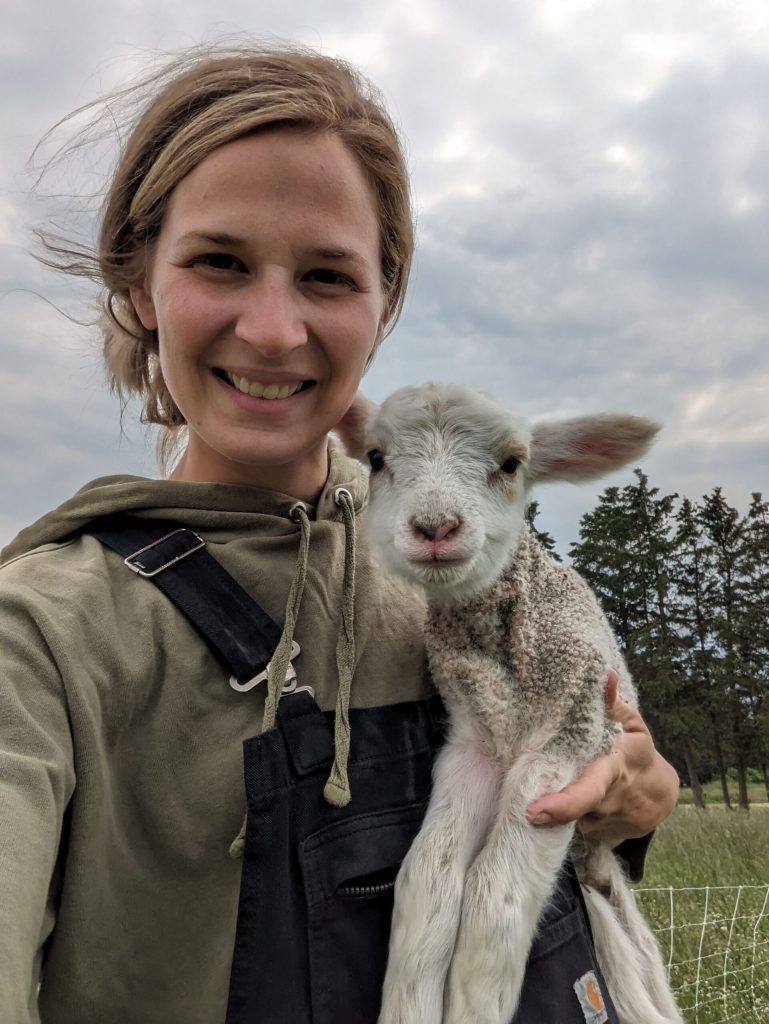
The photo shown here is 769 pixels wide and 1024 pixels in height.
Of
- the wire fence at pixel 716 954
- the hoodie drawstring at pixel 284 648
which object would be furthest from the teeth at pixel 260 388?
the wire fence at pixel 716 954

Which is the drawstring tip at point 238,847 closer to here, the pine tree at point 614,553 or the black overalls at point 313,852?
the black overalls at point 313,852

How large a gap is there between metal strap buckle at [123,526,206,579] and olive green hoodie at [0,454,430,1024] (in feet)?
0.12

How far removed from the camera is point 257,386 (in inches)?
82.6

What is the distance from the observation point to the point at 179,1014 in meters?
1.85

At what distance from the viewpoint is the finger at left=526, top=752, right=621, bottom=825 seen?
2.03 m

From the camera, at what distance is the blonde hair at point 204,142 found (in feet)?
6.88

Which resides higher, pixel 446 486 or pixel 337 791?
pixel 446 486

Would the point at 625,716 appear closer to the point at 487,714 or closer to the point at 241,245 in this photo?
the point at 487,714

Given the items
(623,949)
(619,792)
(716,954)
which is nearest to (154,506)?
(619,792)

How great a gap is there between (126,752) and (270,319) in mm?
975

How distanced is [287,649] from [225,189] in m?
1.04

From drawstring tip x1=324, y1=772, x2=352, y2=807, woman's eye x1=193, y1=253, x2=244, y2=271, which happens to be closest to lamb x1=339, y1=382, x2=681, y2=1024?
drawstring tip x1=324, y1=772, x2=352, y2=807

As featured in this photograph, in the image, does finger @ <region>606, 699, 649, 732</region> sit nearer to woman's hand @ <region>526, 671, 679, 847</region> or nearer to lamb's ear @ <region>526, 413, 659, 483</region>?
woman's hand @ <region>526, 671, 679, 847</region>

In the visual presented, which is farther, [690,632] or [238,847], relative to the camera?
[690,632]
